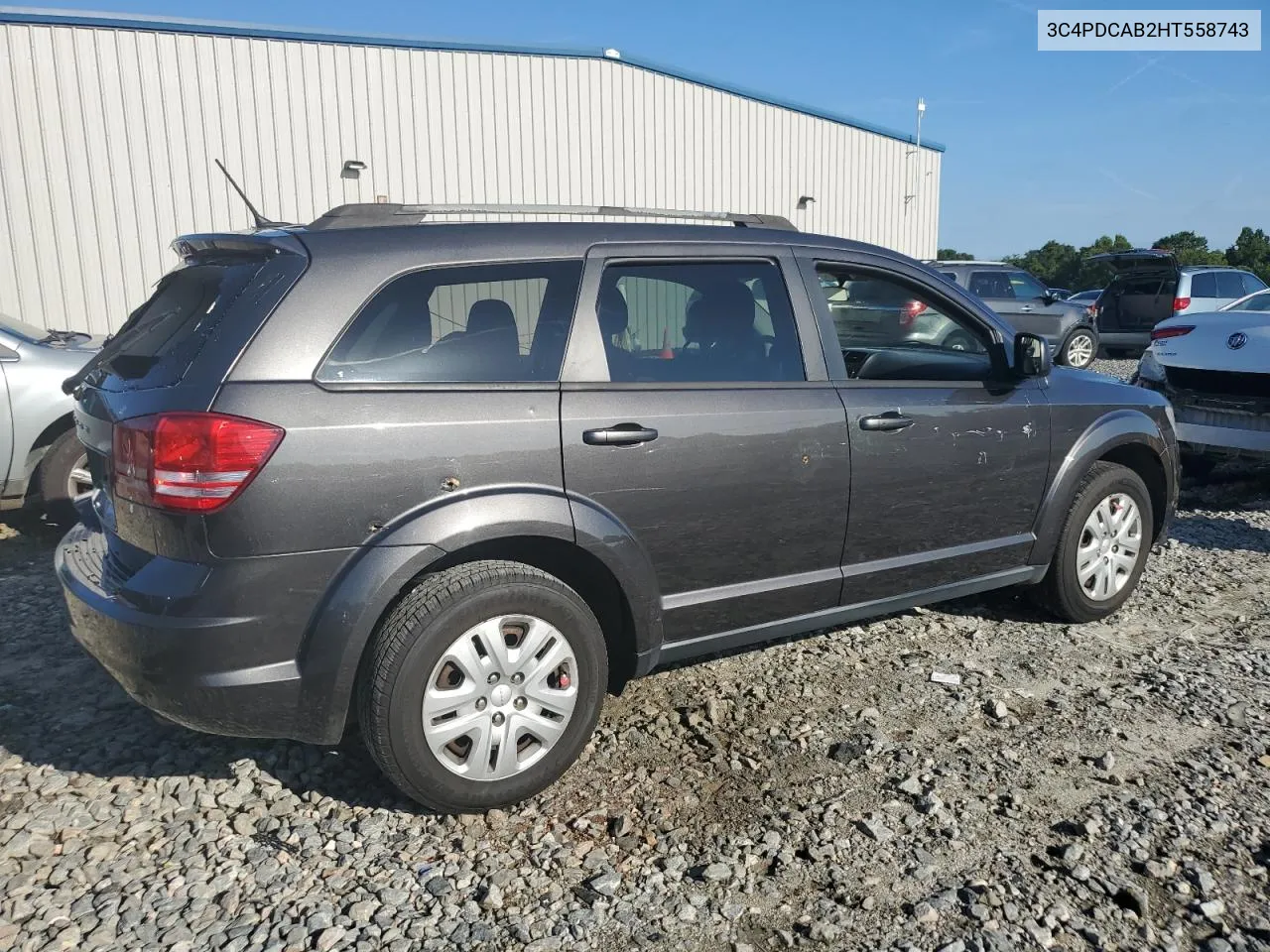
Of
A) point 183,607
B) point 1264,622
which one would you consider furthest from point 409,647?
point 1264,622

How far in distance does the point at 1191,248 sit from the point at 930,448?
139 ft

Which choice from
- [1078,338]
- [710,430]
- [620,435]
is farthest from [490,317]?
[1078,338]

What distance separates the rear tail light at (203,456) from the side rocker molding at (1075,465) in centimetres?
320

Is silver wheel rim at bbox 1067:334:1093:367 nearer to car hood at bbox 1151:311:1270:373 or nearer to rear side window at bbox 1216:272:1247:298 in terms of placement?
rear side window at bbox 1216:272:1247:298

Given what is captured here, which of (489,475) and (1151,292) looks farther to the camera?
(1151,292)

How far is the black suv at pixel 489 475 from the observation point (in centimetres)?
265

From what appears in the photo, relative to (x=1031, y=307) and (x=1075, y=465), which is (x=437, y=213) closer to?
(x=1075, y=465)

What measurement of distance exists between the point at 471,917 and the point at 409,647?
734mm

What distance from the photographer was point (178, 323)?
116 inches

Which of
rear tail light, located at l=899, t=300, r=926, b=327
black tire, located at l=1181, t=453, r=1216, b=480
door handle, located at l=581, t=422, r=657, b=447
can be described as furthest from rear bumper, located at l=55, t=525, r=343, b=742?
black tire, located at l=1181, t=453, r=1216, b=480

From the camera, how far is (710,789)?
3.13m

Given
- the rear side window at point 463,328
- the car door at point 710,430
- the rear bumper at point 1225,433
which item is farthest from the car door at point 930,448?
the rear bumper at point 1225,433

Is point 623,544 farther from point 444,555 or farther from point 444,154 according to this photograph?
point 444,154

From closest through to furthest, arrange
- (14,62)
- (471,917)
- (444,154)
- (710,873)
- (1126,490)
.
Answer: (471,917), (710,873), (1126,490), (14,62), (444,154)
